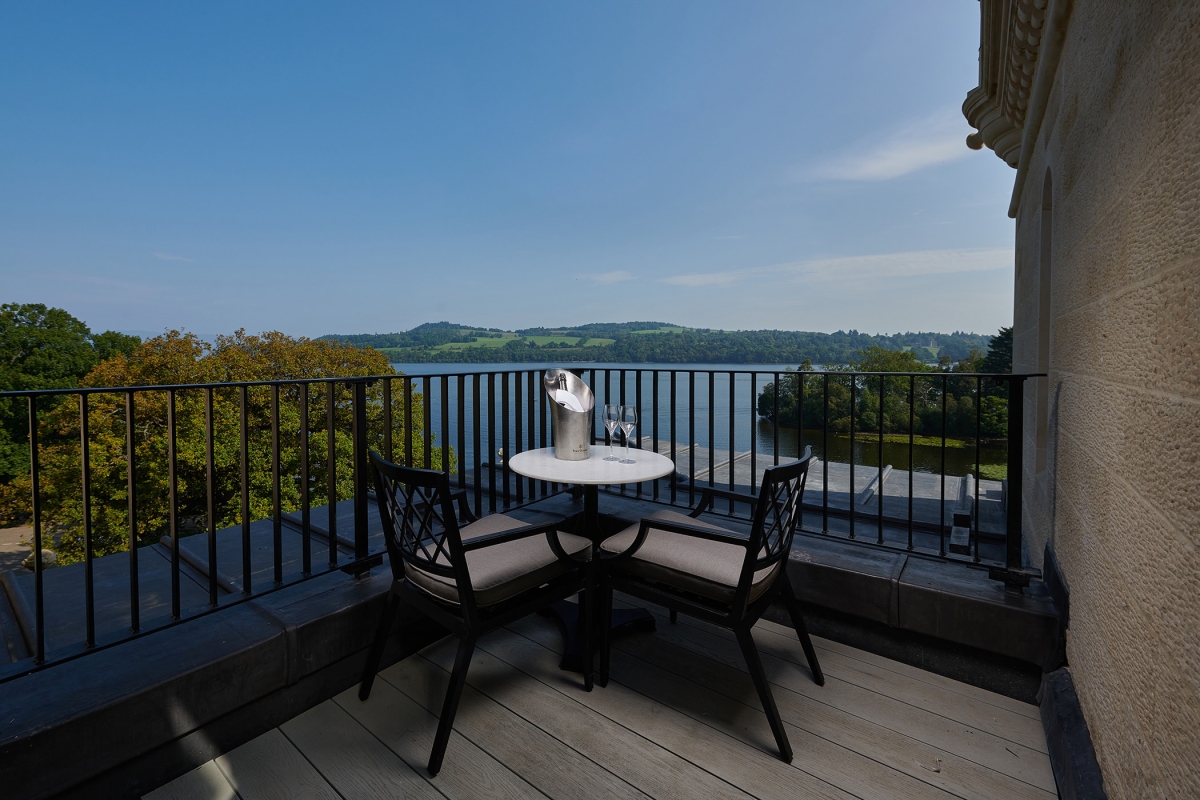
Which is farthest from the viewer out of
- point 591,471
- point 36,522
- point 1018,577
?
point 591,471

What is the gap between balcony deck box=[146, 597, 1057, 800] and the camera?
1506 mm

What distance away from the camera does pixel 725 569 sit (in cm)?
171

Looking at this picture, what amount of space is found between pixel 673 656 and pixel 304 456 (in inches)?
68.3

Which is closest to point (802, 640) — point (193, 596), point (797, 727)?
point (797, 727)

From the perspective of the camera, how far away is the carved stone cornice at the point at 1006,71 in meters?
2.24

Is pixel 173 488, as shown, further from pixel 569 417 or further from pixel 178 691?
pixel 569 417

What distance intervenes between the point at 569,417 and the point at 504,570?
852mm

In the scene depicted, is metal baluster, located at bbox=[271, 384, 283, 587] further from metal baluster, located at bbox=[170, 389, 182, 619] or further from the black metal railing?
metal baluster, located at bbox=[170, 389, 182, 619]

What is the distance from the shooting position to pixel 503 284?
1626 inches

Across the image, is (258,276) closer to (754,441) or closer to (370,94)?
(370,94)

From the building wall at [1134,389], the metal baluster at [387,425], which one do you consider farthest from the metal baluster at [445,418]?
the building wall at [1134,389]

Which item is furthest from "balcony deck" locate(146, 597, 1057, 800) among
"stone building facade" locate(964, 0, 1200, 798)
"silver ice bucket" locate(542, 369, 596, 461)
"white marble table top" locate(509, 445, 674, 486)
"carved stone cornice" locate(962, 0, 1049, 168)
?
"carved stone cornice" locate(962, 0, 1049, 168)

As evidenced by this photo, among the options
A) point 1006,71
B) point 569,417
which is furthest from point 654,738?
point 1006,71

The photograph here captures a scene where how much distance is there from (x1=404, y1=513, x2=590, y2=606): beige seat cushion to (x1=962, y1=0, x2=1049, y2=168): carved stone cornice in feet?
9.06
